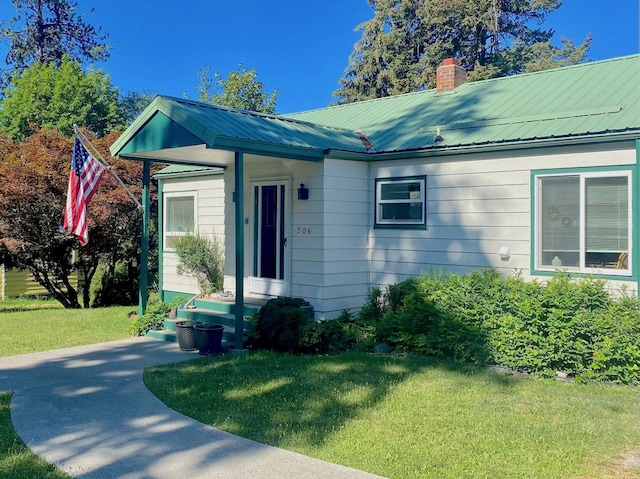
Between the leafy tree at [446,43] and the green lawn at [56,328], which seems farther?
the leafy tree at [446,43]

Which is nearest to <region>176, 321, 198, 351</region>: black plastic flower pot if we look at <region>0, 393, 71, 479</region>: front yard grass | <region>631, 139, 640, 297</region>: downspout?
<region>0, 393, 71, 479</region>: front yard grass

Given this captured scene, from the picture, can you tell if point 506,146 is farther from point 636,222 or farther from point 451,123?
point 636,222

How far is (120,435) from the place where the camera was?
16.0 feet

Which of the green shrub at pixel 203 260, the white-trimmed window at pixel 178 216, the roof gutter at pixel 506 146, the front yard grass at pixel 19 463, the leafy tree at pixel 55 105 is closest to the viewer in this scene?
the front yard grass at pixel 19 463

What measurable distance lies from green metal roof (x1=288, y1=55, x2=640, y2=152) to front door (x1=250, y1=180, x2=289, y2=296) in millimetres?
2072

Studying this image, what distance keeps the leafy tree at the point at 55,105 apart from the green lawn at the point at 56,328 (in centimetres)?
1318

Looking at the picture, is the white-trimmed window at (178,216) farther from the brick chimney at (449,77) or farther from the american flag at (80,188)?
the brick chimney at (449,77)

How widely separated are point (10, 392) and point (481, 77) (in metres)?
24.7

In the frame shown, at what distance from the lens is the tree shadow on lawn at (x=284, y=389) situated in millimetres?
5043

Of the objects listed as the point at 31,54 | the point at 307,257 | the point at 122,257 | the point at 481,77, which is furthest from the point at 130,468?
the point at 31,54

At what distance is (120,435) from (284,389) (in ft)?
5.97

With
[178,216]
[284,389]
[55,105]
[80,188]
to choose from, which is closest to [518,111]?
[284,389]

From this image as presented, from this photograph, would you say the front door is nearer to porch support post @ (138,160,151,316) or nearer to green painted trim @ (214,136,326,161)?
green painted trim @ (214,136,326,161)

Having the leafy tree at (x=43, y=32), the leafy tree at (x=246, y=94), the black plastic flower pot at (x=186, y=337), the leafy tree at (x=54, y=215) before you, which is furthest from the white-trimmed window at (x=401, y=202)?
the leafy tree at (x=43, y=32)
